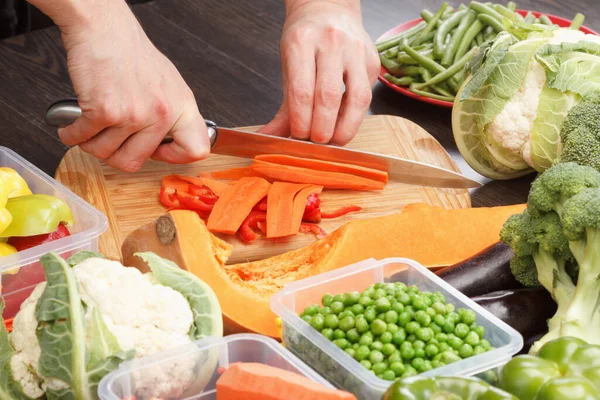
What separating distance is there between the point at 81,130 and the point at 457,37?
4.07 ft

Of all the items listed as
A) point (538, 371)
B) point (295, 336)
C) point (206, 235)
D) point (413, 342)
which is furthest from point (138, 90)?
point (538, 371)

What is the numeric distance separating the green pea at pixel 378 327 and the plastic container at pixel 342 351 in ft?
0.22

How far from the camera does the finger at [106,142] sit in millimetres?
2119

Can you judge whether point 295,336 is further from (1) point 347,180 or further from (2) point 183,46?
(2) point 183,46

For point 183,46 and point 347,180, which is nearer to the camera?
point 347,180

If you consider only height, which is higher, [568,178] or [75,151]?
[568,178]

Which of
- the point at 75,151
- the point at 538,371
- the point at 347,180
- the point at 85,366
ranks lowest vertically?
the point at 75,151

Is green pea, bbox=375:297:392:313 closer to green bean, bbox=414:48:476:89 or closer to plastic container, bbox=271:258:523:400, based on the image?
plastic container, bbox=271:258:523:400

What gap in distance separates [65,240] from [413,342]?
69 centimetres

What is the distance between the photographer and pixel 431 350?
4.51 feet

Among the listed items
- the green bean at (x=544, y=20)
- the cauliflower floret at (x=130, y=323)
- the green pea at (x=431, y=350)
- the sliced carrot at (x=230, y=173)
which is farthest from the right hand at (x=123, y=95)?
the green bean at (x=544, y=20)

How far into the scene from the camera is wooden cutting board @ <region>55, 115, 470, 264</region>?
A: 6.98 feet

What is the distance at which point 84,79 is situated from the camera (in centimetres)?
200

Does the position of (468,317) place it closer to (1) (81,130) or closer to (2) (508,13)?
(1) (81,130)
